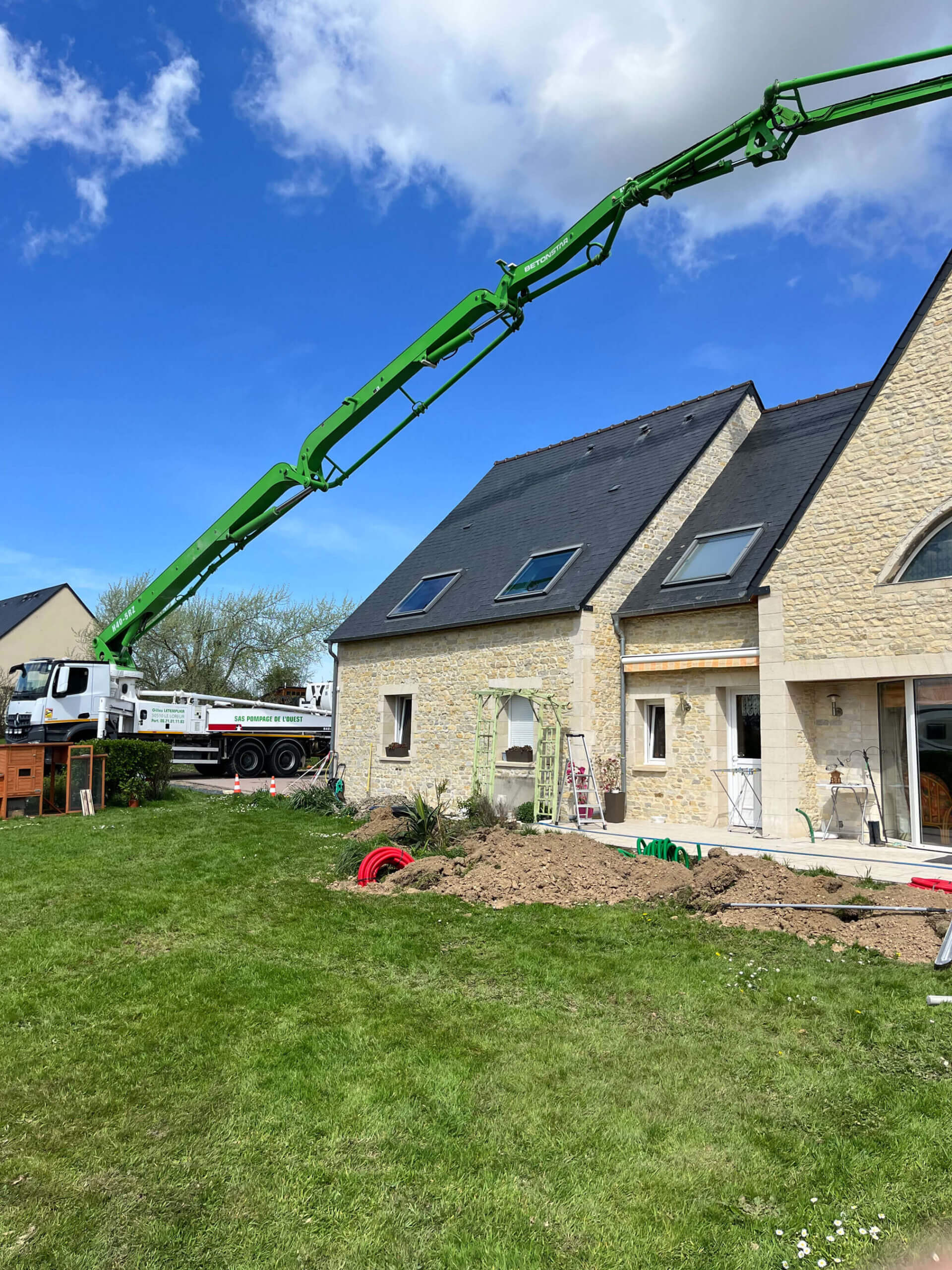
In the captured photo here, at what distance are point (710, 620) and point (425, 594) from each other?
290 inches

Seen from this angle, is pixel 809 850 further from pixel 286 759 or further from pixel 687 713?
pixel 286 759

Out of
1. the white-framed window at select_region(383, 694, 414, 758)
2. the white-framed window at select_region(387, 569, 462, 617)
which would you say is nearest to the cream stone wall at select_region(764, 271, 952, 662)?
the white-framed window at select_region(387, 569, 462, 617)

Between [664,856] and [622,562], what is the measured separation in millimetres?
5971

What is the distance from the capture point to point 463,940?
23.6 feet

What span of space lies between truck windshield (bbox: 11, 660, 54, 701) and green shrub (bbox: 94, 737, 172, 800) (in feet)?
16.0

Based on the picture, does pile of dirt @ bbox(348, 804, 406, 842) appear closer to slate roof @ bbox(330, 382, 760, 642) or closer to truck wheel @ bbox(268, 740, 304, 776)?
slate roof @ bbox(330, 382, 760, 642)

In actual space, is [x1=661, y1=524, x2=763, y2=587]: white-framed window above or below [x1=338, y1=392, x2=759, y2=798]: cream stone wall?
above

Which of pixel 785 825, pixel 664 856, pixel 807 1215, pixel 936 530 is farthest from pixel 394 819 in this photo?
pixel 807 1215

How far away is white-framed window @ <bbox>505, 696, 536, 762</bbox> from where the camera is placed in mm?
15125

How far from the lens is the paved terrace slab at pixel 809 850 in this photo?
8.95m

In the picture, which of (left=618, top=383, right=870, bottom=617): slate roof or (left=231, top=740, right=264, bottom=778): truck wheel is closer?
(left=618, top=383, right=870, bottom=617): slate roof

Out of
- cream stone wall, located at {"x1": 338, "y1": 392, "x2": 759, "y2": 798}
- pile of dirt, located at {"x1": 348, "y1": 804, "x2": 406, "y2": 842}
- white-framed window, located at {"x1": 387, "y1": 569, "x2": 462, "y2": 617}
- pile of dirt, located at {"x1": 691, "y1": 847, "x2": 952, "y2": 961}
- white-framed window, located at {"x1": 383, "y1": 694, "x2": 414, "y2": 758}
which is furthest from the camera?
white-framed window, located at {"x1": 383, "y1": 694, "x2": 414, "y2": 758}

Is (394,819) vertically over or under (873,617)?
under

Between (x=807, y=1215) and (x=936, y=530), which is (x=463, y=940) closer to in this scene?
(x=807, y=1215)
